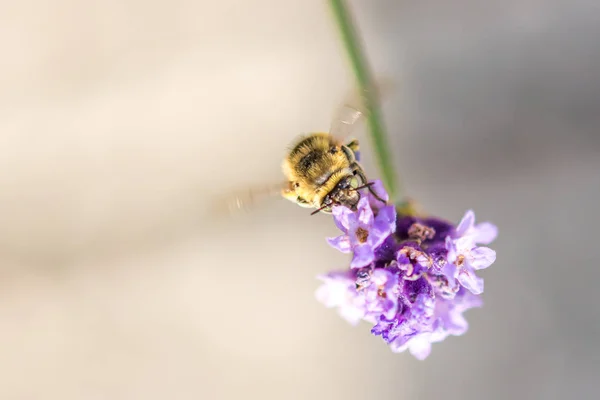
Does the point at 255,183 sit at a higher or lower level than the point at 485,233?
lower

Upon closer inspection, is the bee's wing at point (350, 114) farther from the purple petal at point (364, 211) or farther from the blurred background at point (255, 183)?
the blurred background at point (255, 183)

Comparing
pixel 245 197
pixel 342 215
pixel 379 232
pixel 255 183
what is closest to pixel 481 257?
pixel 379 232

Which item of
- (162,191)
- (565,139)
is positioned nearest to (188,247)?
(162,191)

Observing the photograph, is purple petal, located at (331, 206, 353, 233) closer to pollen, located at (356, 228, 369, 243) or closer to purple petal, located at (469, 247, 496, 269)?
pollen, located at (356, 228, 369, 243)

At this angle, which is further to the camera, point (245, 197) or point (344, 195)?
point (245, 197)

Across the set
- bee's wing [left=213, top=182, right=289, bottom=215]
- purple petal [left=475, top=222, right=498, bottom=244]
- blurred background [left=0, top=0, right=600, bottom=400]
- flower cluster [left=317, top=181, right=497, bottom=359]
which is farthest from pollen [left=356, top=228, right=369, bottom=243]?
blurred background [left=0, top=0, right=600, bottom=400]

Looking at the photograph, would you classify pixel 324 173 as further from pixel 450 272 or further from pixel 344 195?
pixel 450 272

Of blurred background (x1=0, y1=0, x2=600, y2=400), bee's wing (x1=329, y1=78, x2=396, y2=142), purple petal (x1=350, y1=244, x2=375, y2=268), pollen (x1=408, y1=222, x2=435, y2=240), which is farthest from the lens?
blurred background (x1=0, y1=0, x2=600, y2=400)
